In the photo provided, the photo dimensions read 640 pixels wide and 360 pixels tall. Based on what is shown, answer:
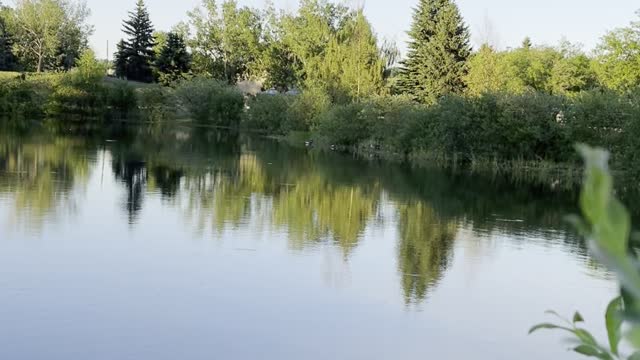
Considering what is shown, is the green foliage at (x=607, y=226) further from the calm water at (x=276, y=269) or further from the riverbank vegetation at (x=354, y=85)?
the riverbank vegetation at (x=354, y=85)

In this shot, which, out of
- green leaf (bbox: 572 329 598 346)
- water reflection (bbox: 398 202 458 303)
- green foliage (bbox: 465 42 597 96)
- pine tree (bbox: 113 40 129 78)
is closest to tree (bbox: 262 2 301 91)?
pine tree (bbox: 113 40 129 78)

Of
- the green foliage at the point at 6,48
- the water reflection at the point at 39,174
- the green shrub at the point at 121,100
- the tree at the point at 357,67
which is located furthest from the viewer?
the green foliage at the point at 6,48

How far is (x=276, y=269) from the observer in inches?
446

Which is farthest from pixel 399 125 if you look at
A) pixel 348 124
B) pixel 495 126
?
pixel 495 126

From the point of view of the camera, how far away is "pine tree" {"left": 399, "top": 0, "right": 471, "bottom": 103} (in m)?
41.9

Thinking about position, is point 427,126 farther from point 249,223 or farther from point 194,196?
point 249,223

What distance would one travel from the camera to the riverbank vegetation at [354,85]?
97.5 ft

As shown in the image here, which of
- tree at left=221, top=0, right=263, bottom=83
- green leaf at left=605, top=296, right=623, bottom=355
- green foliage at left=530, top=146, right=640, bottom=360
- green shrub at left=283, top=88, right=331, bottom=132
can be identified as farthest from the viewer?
tree at left=221, top=0, right=263, bottom=83

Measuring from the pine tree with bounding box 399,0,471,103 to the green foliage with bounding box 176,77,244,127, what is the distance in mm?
14527

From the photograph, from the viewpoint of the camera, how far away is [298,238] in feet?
45.4

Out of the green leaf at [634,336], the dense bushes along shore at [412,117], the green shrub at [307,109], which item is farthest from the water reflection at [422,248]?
the green shrub at [307,109]

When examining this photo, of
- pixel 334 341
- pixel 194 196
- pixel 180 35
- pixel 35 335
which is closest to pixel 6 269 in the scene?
pixel 35 335

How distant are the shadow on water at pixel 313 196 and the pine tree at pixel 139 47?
1562 inches

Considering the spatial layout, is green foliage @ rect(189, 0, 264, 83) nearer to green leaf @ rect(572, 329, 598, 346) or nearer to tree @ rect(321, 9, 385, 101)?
tree @ rect(321, 9, 385, 101)
